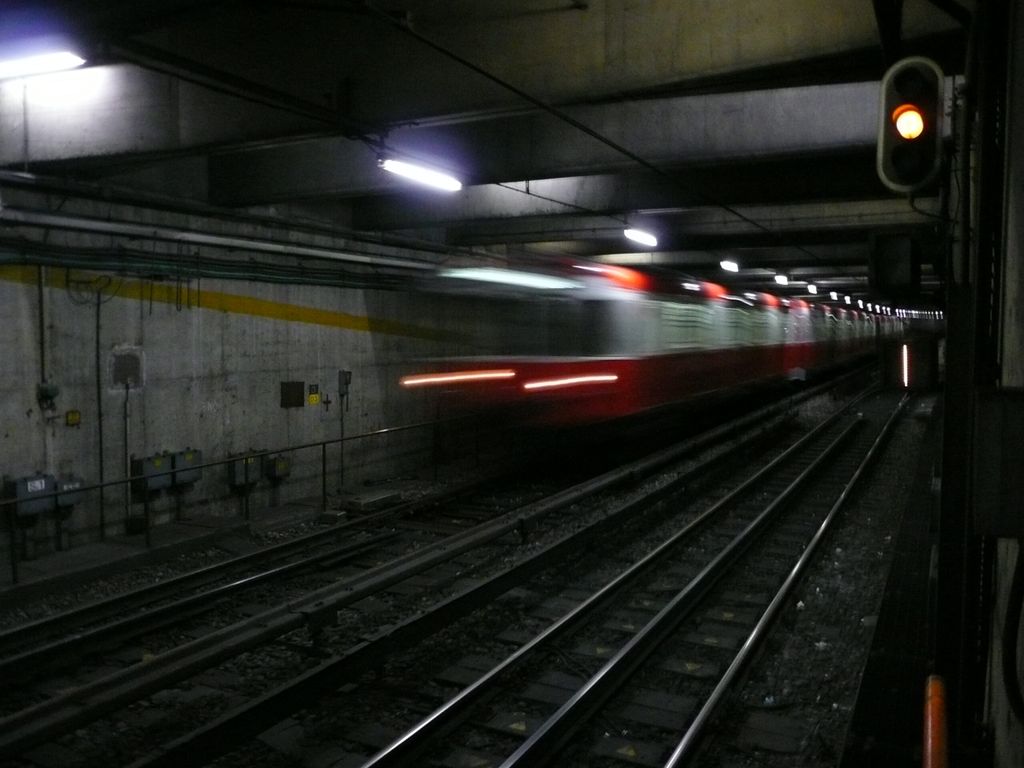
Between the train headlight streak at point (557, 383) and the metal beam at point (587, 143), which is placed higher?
the metal beam at point (587, 143)

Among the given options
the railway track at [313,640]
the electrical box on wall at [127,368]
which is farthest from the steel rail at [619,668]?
the electrical box on wall at [127,368]

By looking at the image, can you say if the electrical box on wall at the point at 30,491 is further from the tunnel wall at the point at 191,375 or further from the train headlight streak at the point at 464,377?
the train headlight streak at the point at 464,377

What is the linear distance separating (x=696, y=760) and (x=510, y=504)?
704cm

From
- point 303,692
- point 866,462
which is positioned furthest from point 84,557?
point 866,462

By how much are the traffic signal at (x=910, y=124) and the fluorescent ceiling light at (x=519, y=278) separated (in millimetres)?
6966

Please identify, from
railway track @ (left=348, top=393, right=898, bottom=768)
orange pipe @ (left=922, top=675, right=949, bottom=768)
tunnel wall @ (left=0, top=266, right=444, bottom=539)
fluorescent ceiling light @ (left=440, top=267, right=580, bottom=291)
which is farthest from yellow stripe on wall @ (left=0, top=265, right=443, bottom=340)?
orange pipe @ (left=922, top=675, right=949, bottom=768)

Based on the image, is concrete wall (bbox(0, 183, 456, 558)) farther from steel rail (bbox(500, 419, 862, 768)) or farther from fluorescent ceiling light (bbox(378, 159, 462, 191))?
steel rail (bbox(500, 419, 862, 768))

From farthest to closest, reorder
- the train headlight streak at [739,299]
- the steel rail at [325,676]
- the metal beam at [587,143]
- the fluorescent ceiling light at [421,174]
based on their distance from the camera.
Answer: the train headlight streak at [739,299] < the metal beam at [587,143] < the fluorescent ceiling light at [421,174] < the steel rail at [325,676]

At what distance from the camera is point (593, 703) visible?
213 inches

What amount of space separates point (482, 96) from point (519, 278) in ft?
13.5

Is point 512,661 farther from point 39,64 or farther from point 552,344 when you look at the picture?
point 552,344

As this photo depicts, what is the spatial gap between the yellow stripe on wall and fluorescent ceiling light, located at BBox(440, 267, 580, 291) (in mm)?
1085

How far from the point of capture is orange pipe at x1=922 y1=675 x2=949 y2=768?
8.03ft

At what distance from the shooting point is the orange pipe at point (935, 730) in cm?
245
